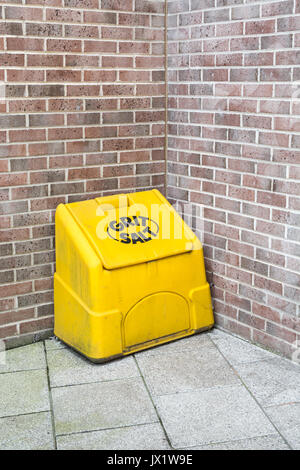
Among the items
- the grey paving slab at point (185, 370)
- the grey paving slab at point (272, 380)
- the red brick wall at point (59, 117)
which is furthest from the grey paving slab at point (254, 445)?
the red brick wall at point (59, 117)

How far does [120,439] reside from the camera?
276 cm

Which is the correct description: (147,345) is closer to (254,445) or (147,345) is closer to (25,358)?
(25,358)

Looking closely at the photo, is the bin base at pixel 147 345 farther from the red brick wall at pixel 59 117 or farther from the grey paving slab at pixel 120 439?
the grey paving slab at pixel 120 439

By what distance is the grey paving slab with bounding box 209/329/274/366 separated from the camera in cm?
358

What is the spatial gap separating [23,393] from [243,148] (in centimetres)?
196

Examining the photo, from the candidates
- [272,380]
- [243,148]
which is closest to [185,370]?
[272,380]

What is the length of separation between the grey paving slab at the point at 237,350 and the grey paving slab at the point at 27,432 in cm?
121

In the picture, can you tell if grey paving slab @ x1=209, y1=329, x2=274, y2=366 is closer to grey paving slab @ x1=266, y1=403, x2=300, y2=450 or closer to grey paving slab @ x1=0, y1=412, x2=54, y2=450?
grey paving slab @ x1=266, y1=403, x2=300, y2=450

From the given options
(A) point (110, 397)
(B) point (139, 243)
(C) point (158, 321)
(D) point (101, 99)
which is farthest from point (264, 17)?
(A) point (110, 397)

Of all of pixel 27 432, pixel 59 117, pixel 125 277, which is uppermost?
pixel 59 117

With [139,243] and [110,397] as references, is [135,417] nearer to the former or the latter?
[110,397]

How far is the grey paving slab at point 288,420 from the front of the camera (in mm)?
2748

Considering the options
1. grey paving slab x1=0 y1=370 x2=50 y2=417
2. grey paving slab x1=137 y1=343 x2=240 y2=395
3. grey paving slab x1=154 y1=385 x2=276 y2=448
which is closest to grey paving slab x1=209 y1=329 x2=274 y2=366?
grey paving slab x1=137 y1=343 x2=240 y2=395

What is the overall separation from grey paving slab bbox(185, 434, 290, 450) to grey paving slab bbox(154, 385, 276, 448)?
3cm
